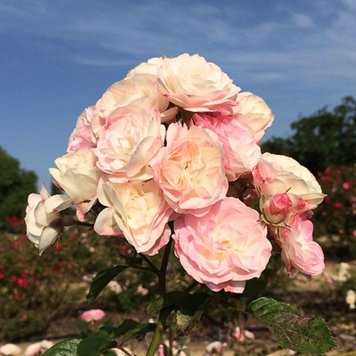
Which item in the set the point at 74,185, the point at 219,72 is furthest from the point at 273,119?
the point at 74,185

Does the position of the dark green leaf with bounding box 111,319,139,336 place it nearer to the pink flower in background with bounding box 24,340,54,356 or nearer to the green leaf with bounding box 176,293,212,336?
the green leaf with bounding box 176,293,212,336

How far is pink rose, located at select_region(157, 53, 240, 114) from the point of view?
1.27 metres

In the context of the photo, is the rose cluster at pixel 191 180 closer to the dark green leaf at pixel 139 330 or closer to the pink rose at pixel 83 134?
the pink rose at pixel 83 134

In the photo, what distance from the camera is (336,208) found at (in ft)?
34.6

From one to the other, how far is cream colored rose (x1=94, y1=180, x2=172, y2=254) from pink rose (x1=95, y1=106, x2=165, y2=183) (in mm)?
25

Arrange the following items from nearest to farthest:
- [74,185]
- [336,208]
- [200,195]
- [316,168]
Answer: [200,195] → [74,185] → [336,208] → [316,168]

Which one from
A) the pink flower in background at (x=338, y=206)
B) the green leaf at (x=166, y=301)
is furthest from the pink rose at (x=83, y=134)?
the pink flower in background at (x=338, y=206)

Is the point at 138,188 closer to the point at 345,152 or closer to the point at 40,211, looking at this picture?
the point at 40,211

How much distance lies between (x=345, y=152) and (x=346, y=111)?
2.61 m

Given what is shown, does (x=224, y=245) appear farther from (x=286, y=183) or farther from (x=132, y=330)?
(x=132, y=330)

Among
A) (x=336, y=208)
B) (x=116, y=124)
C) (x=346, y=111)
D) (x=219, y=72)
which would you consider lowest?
(x=336, y=208)

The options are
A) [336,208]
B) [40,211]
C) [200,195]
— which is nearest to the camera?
[200,195]

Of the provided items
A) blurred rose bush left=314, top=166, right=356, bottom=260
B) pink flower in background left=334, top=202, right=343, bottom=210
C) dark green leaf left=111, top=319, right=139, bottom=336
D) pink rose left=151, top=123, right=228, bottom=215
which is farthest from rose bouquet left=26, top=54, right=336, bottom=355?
Result: pink flower in background left=334, top=202, right=343, bottom=210

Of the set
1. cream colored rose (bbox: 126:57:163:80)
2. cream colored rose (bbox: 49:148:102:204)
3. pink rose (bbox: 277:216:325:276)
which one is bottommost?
pink rose (bbox: 277:216:325:276)
